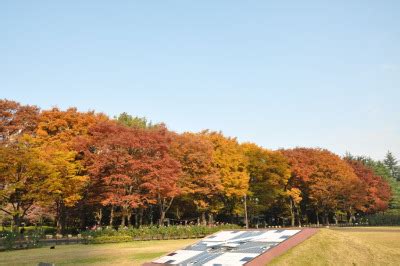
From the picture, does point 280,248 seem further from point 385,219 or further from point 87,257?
point 385,219

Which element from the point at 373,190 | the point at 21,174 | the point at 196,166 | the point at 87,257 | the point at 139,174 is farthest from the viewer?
A: the point at 373,190

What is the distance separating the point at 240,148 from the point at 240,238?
3555 cm

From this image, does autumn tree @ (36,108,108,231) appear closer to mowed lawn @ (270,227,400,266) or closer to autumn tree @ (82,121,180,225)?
autumn tree @ (82,121,180,225)

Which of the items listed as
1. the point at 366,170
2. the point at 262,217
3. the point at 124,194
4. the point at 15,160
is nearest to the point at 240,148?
the point at 124,194

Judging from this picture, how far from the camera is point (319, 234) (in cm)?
1274

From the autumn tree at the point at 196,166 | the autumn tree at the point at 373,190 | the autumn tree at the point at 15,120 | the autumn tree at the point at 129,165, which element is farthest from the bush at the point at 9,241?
the autumn tree at the point at 373,190

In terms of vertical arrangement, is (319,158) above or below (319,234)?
above

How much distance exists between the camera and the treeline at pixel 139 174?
30.9 meters

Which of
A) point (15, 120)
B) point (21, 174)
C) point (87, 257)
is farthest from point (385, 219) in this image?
point (15, 120)

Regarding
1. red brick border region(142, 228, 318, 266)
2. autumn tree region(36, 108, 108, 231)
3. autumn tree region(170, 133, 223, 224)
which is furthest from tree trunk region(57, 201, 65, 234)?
red brick border region(142, 228, 318, 266)

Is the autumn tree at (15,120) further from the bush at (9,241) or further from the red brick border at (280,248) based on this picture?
the red brick border at (280,248)

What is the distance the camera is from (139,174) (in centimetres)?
3459

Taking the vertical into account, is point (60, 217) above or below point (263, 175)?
below

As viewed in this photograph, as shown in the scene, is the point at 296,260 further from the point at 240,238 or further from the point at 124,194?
the point at 124,194
